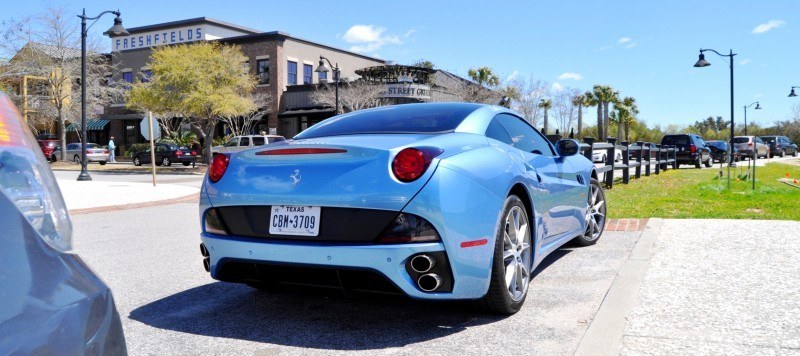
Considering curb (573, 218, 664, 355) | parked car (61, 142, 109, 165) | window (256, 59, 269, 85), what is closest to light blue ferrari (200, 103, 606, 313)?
curb (573, 218, 664, 355)

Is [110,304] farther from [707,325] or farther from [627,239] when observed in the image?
[627,239]

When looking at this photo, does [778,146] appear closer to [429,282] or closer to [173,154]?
[173,154]

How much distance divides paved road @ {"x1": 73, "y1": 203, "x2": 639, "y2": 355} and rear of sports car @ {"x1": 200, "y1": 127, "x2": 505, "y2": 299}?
1.03 ft

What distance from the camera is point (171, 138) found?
44.0 m

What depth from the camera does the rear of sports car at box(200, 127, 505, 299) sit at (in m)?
3.20

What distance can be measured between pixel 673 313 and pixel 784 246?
2.83 m

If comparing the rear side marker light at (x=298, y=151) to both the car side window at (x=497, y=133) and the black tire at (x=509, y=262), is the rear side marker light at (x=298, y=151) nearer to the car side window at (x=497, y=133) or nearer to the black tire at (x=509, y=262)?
the black tire at (x=509, y=262)

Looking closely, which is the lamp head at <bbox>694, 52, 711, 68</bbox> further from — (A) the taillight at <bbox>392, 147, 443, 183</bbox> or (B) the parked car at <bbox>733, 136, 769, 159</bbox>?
(A) the taillight at <bbox>392, 147, 443, 183</bbox>

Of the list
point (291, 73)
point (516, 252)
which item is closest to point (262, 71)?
point (291, 73)

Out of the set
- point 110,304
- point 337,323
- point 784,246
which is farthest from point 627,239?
point 110,304

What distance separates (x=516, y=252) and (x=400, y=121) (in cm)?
125

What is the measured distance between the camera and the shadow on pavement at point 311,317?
3455 millimetres

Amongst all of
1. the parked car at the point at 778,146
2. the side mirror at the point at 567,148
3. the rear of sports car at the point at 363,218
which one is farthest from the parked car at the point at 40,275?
the parked car at the point at 778,146

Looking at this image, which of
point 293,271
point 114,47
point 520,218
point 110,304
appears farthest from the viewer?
point 114,47
